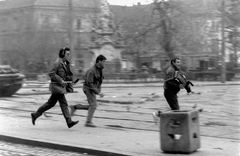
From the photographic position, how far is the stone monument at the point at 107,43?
4641cm

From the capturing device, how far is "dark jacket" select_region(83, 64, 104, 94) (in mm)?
11602

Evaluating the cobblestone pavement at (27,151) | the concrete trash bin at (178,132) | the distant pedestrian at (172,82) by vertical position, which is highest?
the distant pedestrian at (172,82)

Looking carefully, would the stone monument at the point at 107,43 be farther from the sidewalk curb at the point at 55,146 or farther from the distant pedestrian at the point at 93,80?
the sidewalk curb at the point at 55,146

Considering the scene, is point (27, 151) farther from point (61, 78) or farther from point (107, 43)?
point (107, 43)

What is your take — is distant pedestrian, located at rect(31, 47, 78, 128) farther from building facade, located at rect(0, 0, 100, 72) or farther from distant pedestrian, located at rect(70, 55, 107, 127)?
building facade, located at rect(0, 0, 100, 72)

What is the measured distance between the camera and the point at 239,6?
49844 millimetres

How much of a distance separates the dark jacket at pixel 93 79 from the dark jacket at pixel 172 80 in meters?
1.53

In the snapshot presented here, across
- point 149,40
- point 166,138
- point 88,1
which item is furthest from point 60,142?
point 88,1

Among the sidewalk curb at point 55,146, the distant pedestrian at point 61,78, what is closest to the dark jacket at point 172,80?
the distant pedestrian at point 61,78

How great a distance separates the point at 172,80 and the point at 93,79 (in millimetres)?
1757

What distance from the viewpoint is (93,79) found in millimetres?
11656

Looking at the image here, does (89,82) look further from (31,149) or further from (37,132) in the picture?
(31,149)

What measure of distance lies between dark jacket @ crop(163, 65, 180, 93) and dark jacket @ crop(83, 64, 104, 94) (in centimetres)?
153

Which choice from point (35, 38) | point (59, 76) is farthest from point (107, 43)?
point (59, 76)
